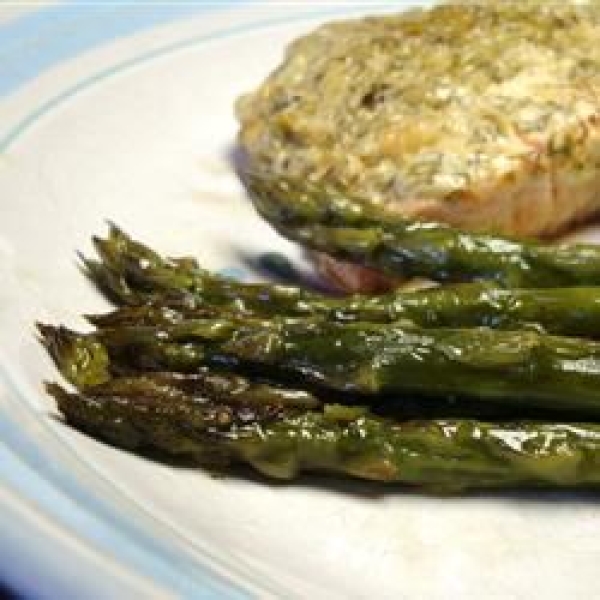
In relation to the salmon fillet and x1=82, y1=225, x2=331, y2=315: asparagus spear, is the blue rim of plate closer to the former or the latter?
x1=82, y1=225, x2=331, y2=315: asparagus spear

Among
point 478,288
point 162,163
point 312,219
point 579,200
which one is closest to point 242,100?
point 162,163

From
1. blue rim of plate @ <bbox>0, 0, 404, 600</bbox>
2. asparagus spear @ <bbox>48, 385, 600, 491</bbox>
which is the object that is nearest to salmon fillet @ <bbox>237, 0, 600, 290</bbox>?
asparagus spear @ <bbox>48, 385, 600, 491</bbox>

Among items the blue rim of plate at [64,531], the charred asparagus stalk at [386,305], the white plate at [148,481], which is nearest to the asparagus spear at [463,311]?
the charred asparagus stalk at [386,305]

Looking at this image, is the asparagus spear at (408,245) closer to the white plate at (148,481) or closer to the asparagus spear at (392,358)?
the white plate at (148,481)

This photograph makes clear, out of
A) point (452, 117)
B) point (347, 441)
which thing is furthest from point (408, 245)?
point (347, 441)

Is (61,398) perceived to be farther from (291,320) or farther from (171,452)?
(291,320)

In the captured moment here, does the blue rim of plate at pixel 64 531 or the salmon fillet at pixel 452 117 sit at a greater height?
the blue rim of plate at pixel 64 531
